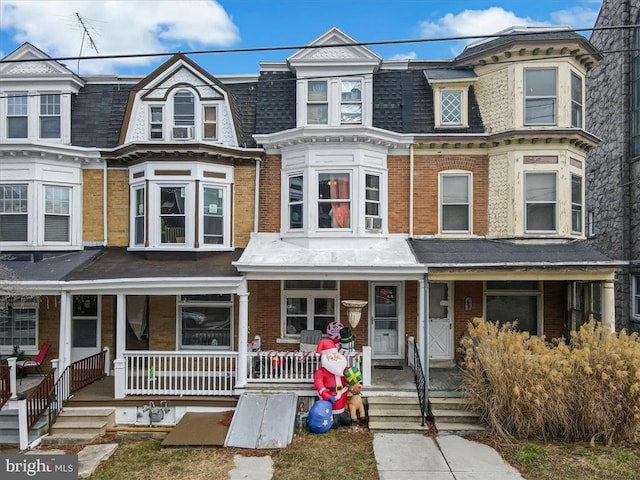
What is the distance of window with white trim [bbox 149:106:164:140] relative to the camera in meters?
11.7

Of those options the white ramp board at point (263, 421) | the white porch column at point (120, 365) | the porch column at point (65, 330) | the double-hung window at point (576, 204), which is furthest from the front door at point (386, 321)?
the porch column at point (65, 330)

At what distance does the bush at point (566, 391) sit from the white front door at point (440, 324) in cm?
317

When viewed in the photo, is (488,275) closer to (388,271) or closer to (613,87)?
(388,271)

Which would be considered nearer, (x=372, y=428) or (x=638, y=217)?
(x=372, y=428)

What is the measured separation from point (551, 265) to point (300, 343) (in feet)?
20.3

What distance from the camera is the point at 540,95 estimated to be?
11.1 m

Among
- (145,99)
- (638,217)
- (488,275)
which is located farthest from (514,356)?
(145,99)

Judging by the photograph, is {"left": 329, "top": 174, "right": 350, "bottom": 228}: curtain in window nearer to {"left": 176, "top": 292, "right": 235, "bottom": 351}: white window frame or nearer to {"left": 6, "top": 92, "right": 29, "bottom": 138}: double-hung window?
{"left": 176, "top": 292, "right": 235, "bottom": 351}: white window frame

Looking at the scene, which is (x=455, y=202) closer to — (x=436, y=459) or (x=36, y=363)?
(x=436, y=459)

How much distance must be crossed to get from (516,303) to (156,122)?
1115 cm

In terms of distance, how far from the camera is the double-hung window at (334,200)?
1103 cm

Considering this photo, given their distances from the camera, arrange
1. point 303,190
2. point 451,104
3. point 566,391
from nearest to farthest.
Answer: point 566,391
point 303,190
point 451,104

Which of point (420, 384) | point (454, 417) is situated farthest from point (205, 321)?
point (454, 417)

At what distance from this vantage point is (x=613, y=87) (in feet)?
48.3
